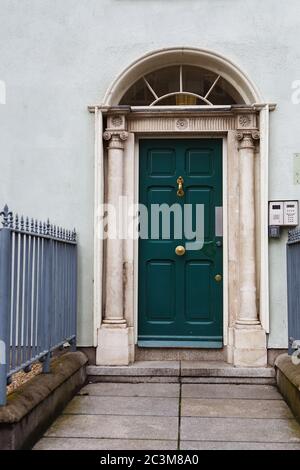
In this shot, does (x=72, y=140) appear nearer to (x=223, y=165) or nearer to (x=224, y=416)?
(x=223, y=165)

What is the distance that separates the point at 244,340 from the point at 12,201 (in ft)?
9.77

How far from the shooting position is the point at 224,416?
490 cm

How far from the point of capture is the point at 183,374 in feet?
20.1

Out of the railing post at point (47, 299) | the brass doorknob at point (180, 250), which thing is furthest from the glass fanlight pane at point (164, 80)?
the railing post at point (47, 299)

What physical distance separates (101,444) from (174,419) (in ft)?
2.79

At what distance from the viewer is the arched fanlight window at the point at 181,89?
269 inches

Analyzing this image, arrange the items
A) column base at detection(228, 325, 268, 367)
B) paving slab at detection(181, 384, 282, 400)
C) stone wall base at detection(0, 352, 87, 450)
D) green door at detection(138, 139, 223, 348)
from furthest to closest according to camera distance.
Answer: green door at detection(138, 139, 223, 348) → column base at detection(228, 325, 268, 367) → paving slab at detection(181, 384, 282, 400) → stone wall base at detection(0, 352, 87, 450)

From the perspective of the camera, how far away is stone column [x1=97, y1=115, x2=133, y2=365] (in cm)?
634

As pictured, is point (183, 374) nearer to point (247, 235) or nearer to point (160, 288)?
point (160, 288)

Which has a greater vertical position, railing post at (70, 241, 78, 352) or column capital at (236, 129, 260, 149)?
column capital at (236, 129, 260, 149)

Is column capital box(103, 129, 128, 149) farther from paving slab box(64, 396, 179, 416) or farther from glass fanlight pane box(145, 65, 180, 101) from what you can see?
paving slab box(64, 396, 179, 416)

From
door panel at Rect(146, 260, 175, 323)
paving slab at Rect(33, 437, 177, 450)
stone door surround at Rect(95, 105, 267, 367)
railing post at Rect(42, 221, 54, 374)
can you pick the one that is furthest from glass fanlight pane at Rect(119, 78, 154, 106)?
paving slab at Rect(33, 437, 177, 450)

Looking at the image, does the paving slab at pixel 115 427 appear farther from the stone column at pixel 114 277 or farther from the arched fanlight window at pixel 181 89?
the arched fanlight window at pixel 181 89

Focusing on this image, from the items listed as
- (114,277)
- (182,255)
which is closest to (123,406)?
(114,277)
